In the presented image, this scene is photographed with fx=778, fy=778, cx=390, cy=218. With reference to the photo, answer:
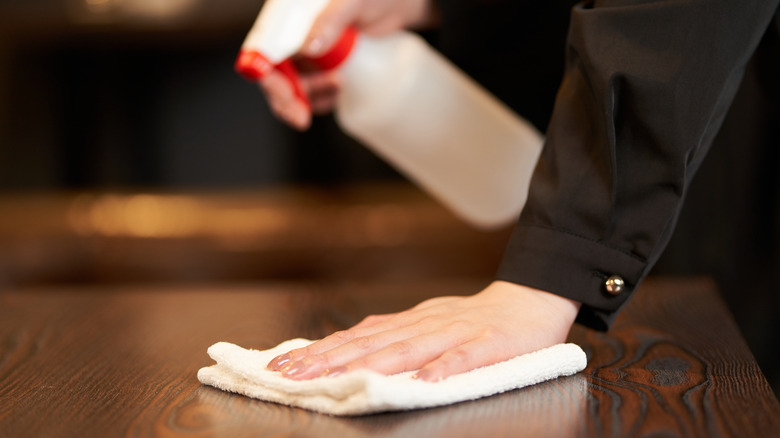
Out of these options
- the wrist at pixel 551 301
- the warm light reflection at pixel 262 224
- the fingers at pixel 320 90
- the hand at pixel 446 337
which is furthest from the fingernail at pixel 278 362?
the warm light reflection at pixel 262 224

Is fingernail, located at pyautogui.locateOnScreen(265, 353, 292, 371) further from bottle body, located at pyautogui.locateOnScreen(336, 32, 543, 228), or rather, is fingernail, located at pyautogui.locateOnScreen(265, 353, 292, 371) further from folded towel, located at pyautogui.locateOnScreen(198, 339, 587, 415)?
bottle body, located at pyautogui.locateOnScreen(336, 32, 543, 228)

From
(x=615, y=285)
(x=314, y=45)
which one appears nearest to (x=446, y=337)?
(x=615, y=285)

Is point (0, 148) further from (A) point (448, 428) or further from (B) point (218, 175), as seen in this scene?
(A) point (448, 428)

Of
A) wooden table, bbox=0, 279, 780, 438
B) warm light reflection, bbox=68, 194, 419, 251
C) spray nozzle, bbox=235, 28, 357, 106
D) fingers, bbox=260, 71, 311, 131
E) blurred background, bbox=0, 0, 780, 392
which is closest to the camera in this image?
wooden table, bbox=0, 279, 780, 438

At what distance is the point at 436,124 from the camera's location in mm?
792

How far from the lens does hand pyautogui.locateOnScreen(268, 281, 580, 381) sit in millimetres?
436

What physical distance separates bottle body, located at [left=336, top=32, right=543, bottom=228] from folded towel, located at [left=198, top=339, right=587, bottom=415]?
0.34 meters

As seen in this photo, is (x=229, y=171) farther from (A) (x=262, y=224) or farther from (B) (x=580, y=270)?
(B) (x=580, y=270)

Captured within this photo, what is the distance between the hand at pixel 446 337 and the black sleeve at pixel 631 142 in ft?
0.07

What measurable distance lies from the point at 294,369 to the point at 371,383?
0.21 ft

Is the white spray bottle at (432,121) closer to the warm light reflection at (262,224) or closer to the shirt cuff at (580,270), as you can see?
the shirt cuff at (580,270)

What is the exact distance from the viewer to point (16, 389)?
47 centimetres

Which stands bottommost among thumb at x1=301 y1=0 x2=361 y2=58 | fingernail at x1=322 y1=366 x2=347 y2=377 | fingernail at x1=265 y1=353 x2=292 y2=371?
fingernail at x1=322 y1=366 x2=347 y2=377

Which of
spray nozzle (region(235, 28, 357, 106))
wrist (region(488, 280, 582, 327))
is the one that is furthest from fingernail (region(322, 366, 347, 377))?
spray nozzle (region(235, 28, 357, 106))
